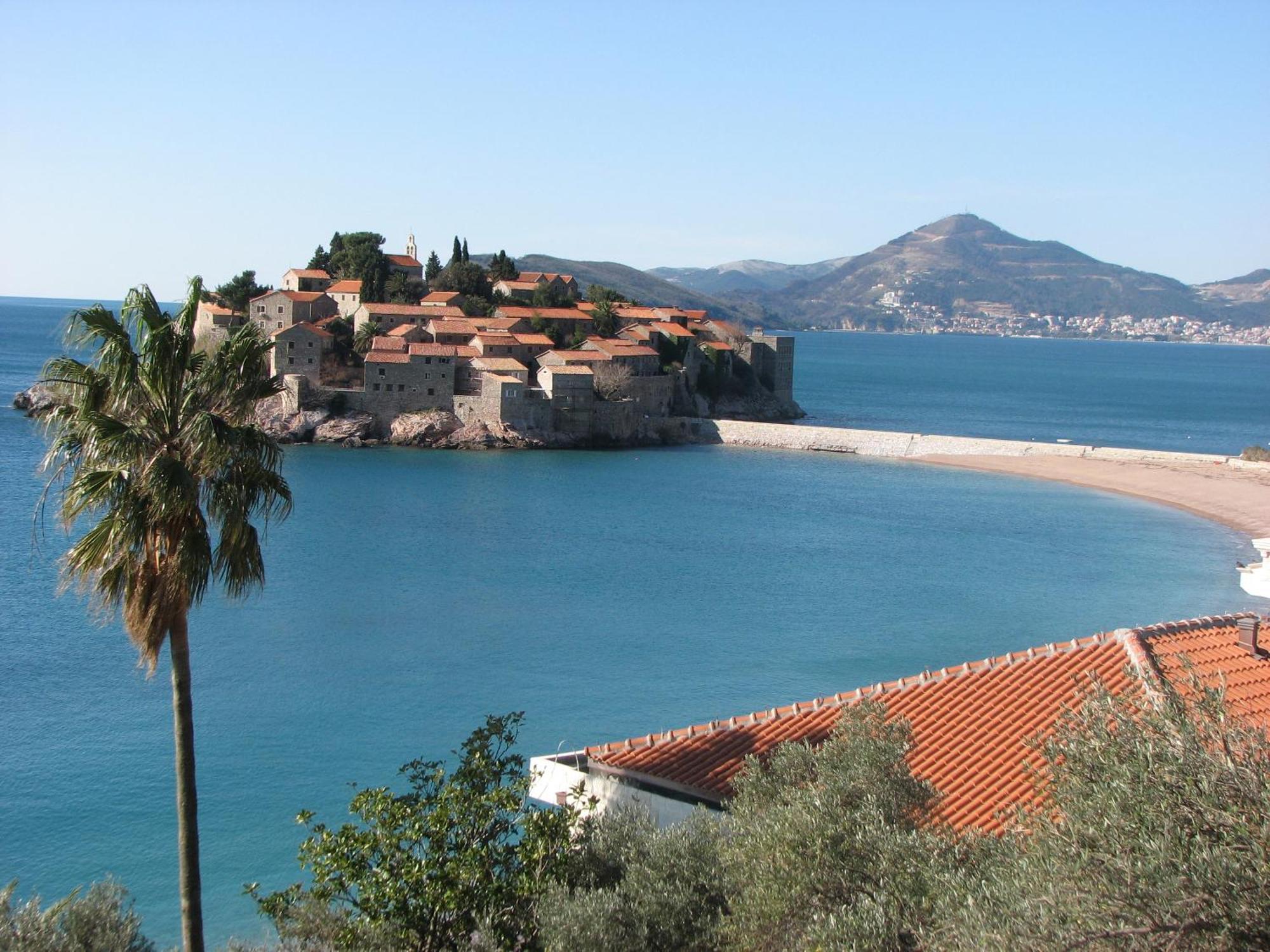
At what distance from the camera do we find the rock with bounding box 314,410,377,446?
185ft

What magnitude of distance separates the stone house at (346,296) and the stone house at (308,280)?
6.51ft

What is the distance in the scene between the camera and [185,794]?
743 centimetres

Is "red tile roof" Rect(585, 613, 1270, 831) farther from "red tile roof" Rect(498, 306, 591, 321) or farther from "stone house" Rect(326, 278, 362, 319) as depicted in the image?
"stone house" Rect(326, 278, 362, 319)

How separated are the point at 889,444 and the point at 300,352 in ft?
94.9

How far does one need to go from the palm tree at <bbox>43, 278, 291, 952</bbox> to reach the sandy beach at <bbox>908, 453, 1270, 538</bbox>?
129 ft

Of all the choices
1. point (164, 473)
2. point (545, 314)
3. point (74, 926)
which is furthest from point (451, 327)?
point (164, 473)

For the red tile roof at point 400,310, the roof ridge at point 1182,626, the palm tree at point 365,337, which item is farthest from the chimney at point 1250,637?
the red tile roof at point 400,310

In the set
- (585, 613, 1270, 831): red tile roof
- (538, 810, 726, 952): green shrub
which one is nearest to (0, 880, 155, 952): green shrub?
(538, 810, 726, 952): green shrub

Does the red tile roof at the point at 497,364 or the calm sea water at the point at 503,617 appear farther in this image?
the red tile roof at the point at 497,364

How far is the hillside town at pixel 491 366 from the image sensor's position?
188 feet

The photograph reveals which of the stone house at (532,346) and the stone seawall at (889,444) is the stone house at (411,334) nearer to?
the stone house at (532,346)

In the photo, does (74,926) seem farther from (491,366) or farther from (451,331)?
(451,331)

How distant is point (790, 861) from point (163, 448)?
4.43 metres

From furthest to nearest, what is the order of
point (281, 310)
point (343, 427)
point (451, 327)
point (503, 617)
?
point (281, 310) < point (451, 327) < point (343, 427) < point (503, 617)
